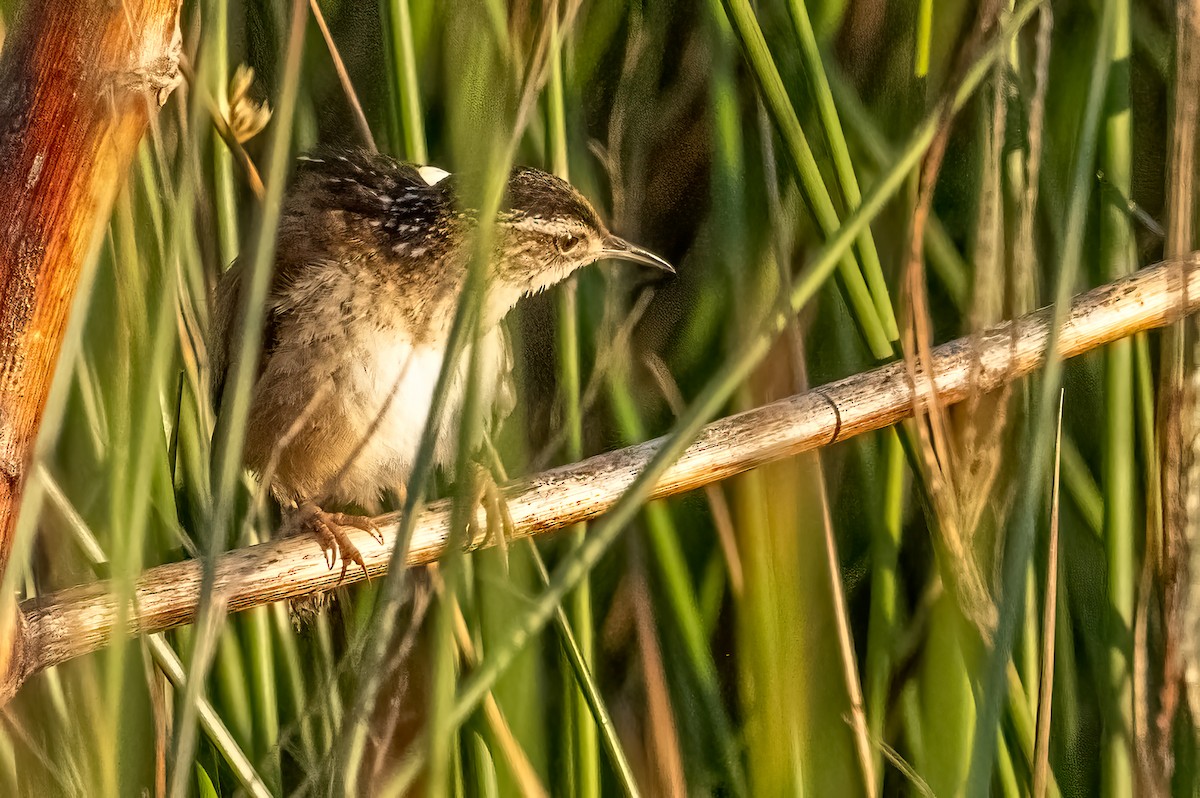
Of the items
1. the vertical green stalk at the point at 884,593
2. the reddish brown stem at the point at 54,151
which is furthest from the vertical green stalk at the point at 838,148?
the reddish brown stem at the point at 54,151

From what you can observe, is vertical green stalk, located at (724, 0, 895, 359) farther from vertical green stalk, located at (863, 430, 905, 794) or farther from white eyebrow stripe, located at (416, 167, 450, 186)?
white eyebrow stripe, located at (416, 167, 450, 186)

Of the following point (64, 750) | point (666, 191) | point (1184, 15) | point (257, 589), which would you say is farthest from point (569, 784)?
point (1184, 15)

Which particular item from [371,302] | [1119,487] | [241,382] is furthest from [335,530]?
[1119,487]

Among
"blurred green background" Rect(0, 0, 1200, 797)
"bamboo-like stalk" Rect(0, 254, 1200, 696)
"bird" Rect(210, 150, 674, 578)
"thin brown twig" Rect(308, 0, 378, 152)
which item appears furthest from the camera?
"bird" Rect(210, 150, 674, 578)

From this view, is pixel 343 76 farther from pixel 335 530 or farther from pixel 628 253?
pixel 335 530

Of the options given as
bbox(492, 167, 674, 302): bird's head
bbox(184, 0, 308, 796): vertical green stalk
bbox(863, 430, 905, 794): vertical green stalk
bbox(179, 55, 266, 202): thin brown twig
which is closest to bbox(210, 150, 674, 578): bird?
bbox(492, 167, 674, 302): bird's head

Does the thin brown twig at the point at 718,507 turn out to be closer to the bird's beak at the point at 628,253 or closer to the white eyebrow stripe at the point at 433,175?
the bird's beak at the point at 628,253

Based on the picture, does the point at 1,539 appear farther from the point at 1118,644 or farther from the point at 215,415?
the point at 1118,644
